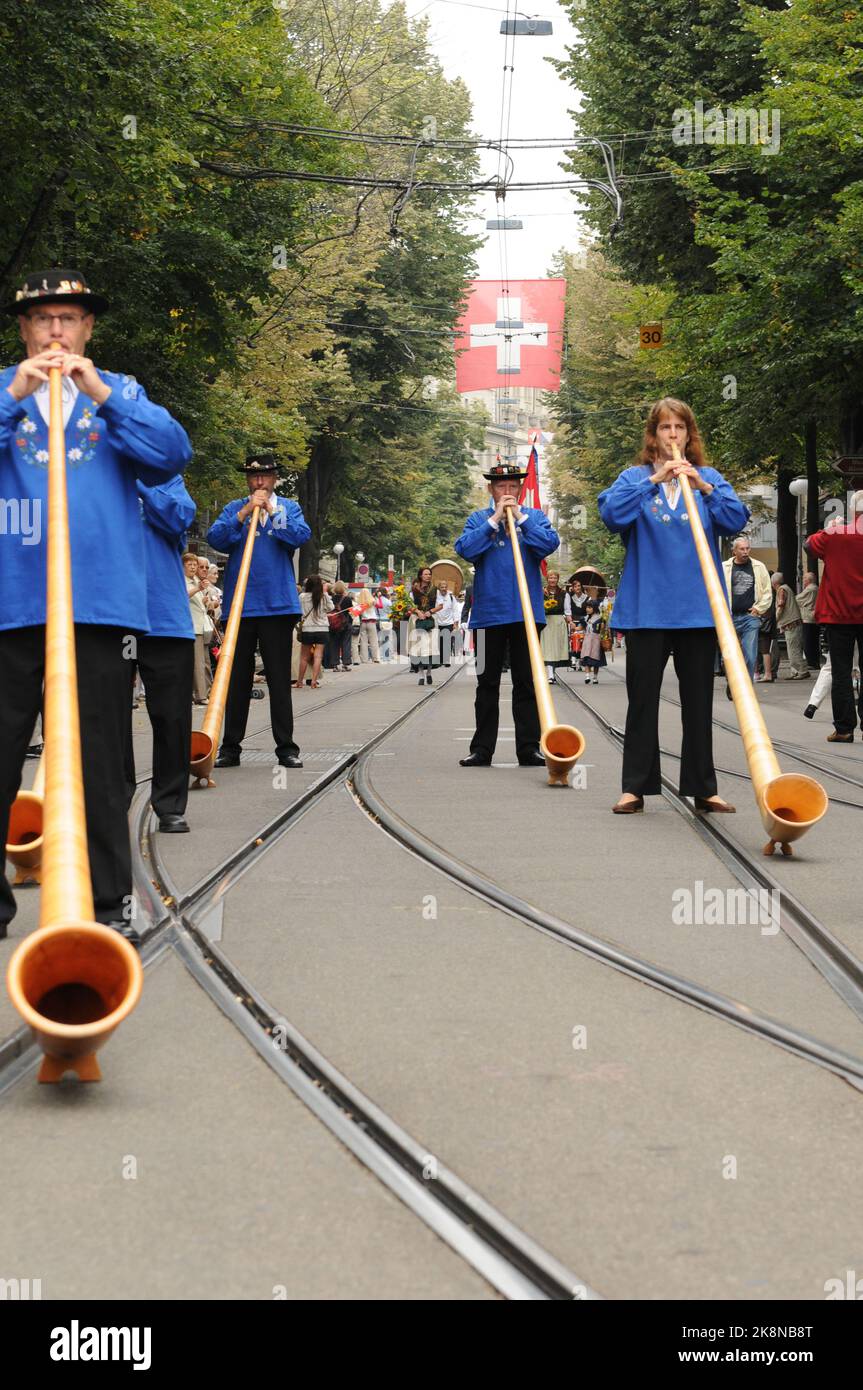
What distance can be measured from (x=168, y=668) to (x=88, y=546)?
3933 millimetres

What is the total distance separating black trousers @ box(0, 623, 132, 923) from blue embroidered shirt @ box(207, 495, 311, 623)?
253 inches

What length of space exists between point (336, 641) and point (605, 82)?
12342 millimetres

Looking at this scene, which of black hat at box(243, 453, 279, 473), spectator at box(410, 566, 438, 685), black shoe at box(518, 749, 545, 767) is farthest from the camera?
spectator at box(410, 566, 438, 685)

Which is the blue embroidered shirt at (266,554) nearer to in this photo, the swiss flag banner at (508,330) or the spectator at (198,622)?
the spectator at (198,622)

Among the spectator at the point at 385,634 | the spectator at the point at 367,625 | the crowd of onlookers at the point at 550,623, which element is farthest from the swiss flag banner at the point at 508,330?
the spectator at the point at 385,634

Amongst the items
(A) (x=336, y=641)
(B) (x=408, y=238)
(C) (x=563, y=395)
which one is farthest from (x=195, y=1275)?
(C) (x=563, y=395)

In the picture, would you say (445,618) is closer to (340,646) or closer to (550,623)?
(550,623)

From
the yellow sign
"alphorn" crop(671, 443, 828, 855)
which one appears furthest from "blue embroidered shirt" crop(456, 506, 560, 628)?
the yellow sign

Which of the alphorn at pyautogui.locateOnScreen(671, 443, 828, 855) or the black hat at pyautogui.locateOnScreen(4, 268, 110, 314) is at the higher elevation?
the black hat at pyautogui.locateOnScreen(4, 268, 110, 314)

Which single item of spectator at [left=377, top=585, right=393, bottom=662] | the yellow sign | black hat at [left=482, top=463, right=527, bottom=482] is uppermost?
the yellow sign

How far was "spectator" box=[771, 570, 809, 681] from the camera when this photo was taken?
29.1 m

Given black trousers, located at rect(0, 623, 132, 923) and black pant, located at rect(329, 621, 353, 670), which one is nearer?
black trousers, located at rect(0, 623, 132, 923)

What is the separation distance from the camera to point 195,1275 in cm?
303

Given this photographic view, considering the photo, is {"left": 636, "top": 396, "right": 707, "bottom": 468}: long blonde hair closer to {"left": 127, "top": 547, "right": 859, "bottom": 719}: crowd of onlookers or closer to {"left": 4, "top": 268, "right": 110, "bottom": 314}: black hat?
{"left": 4, "top": 268, "right": 110, "bottom": 314}: black hat
